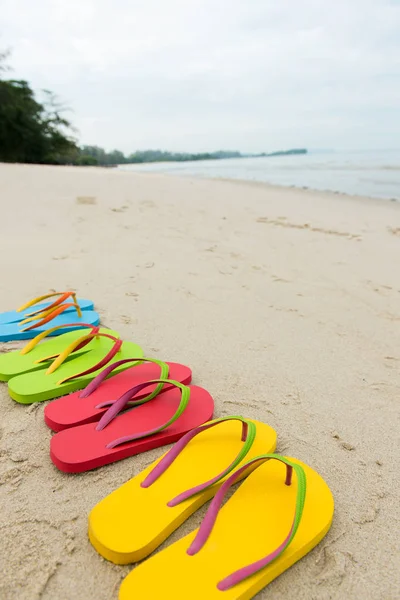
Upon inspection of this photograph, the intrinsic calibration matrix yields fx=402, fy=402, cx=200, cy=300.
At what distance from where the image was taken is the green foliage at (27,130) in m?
14.9

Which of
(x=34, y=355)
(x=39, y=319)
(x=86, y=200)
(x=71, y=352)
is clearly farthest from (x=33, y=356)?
(x=86, y=200)

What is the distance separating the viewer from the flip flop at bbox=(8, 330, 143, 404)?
143cm

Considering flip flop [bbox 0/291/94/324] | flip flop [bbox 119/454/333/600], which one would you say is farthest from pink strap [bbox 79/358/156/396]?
flip flop [bbox 0/291/94/324]

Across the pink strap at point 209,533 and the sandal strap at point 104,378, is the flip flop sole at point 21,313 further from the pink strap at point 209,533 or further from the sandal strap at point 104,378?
the pink strap at point 209,533

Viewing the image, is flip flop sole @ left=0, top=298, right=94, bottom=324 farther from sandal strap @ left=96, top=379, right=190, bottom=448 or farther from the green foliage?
the green foliage

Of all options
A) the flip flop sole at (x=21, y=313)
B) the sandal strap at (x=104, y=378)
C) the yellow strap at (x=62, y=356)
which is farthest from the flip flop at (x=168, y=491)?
the flip flop sole at (x=21, y=313)

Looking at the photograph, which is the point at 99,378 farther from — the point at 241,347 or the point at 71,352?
the point at 241,347

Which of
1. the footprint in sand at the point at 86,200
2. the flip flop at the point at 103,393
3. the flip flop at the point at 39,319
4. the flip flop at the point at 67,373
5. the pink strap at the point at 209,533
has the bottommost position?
the pink strap at the point at 209,533

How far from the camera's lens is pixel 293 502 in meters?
1.00

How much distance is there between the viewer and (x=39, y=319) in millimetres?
2061

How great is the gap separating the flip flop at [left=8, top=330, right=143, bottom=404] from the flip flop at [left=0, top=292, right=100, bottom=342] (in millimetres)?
193

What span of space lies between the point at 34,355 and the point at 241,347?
92 cm

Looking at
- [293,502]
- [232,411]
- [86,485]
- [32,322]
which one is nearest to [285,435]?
[232,411]

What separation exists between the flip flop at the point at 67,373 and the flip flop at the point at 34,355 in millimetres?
48
